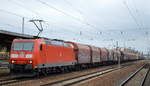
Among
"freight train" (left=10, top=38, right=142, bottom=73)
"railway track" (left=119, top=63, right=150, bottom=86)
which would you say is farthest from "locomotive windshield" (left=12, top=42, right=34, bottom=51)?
"railway track" (left=119, top=63, right=150, bottom=86)

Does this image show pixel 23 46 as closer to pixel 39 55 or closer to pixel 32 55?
pixel 32 55

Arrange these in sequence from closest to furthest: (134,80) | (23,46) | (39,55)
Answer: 1. (39,55)
2. (23,46)
3. (134,80)

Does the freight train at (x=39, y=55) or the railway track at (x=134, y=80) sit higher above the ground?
the freight train at (x=39, y=55)

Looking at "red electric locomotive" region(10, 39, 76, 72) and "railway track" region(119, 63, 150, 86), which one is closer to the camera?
"railway track" region(119, 63, 150, 86)

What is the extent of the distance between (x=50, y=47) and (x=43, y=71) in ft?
7.65

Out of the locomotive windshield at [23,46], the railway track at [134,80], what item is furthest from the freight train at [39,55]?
the railway track at [134,80]

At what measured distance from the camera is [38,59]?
17.8 meters

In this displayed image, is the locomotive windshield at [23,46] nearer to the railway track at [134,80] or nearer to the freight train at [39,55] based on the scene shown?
the freight train at [39,55]

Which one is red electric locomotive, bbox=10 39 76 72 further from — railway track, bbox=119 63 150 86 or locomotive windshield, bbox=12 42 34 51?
railway track, bbox=119 63 150 86

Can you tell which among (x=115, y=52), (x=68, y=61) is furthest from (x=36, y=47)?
(x=115, y=52)

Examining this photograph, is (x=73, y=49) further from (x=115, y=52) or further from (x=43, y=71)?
(x=115, y=52)

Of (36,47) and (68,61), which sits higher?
(36,47)

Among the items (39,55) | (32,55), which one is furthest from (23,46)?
(39,55)

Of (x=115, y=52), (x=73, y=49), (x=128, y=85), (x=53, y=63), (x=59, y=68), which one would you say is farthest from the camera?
(x=115, y=52)
